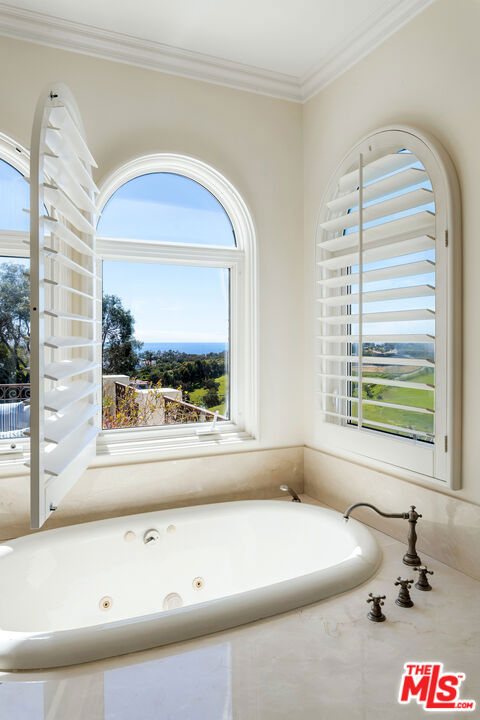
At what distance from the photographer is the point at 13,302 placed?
2.14 m

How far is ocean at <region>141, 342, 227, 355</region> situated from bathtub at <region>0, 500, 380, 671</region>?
2.57 feet

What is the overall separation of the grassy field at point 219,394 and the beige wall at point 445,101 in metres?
0.82

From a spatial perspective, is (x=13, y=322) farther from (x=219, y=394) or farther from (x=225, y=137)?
(x=225, y=137)

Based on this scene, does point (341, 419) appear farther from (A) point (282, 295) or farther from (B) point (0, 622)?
(B) point (0, 622)

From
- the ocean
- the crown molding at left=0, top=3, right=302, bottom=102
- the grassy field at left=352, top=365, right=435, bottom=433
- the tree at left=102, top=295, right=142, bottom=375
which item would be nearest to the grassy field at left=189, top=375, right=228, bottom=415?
the ocean

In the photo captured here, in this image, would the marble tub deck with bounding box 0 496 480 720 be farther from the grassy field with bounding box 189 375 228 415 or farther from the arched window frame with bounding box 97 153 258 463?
the grassy field with bounding box 189 375 228 415

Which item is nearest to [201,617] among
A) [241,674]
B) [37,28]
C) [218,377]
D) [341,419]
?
[241,674]

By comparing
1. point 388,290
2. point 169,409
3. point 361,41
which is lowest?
point 169,409

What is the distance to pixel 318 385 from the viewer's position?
94.6 inches

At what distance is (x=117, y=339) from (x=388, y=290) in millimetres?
1281

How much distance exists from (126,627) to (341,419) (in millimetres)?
1413

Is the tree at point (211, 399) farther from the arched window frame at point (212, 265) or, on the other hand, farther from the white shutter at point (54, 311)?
the white shutter at point (54, 311)

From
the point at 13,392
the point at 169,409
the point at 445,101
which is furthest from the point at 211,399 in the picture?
the point at 445,101

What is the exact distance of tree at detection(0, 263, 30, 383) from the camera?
2.12 m
